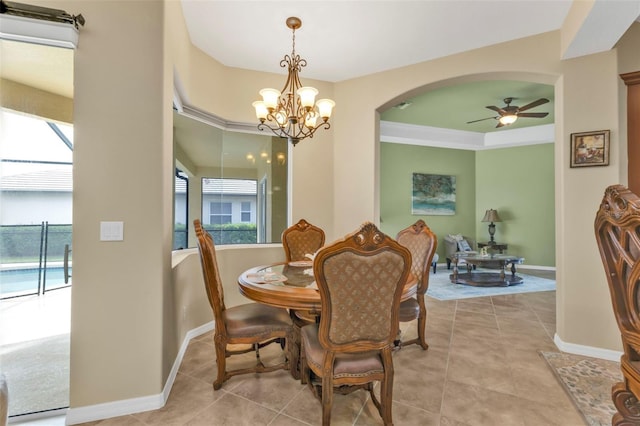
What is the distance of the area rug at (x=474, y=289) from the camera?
15.8 feet

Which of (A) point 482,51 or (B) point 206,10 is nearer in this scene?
(B) point 206,10

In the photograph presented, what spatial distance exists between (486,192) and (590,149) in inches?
200

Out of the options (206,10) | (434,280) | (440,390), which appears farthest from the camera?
(434,280)

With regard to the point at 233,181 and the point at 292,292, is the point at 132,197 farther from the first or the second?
the point at 233,181

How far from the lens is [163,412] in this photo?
1.89 meters

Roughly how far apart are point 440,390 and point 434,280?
4067mm

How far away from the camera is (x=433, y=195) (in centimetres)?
735

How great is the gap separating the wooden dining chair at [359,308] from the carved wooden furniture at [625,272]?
0.88 meters

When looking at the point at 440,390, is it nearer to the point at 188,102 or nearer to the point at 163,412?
the point at 163,412

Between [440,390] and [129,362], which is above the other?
[129,362]

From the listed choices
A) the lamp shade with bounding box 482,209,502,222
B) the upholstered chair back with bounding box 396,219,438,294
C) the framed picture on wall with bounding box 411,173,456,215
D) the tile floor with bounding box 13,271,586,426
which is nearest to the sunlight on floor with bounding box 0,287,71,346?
the tile floor with bounding box 13,271,586,426

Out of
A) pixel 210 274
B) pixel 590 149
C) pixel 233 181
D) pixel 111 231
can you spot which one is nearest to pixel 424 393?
pixel 210 274

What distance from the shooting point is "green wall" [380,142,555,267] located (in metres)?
6.83

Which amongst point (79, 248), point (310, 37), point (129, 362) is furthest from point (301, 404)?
point (310, 37)
